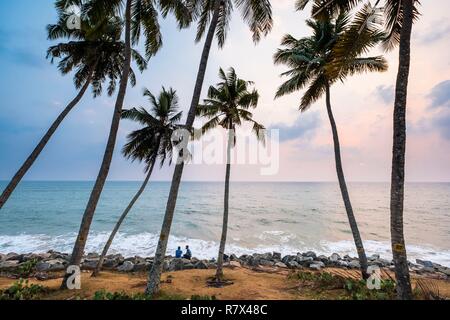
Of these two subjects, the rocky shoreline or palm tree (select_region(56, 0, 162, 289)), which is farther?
the rocky shoreline

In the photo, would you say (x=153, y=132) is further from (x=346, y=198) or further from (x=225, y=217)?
(x=346, y=198)

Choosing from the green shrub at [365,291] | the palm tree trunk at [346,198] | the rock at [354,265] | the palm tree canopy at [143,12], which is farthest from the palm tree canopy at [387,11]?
the rock at [354,265]

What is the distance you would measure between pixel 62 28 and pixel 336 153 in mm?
14143

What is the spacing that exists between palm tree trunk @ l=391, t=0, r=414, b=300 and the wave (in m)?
17.3

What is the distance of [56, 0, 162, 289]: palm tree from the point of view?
834 centimetres

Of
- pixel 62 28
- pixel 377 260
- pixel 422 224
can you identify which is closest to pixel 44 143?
pixel 62 28

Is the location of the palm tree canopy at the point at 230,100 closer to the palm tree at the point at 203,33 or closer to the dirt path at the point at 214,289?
the palm tree at the point at 203,33

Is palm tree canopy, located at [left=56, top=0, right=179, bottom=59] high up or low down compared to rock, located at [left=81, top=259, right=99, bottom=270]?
up

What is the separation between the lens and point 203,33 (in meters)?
10.7

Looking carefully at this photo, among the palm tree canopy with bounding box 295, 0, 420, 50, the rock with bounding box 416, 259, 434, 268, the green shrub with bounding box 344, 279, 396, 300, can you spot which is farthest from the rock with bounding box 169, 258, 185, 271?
the rock with bounding box 416, 259, 434, 268

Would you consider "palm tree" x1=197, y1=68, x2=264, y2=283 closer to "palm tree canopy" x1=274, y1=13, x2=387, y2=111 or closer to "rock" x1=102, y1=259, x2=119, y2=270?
"palm tree canopy" x1=274, y1=13, x2=387, y2=111

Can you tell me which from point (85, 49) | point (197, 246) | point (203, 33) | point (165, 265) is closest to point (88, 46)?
point (85, 49)

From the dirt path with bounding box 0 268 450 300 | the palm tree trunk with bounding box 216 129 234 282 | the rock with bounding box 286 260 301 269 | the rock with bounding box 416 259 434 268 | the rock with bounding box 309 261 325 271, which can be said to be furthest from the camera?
the rock with bounding box 416 259 434 268

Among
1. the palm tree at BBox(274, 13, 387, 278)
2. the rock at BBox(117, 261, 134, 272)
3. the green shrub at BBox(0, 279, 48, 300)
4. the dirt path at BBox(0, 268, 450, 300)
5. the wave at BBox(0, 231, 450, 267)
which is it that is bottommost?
the wave at BBox(0, 231, 450, 267)
